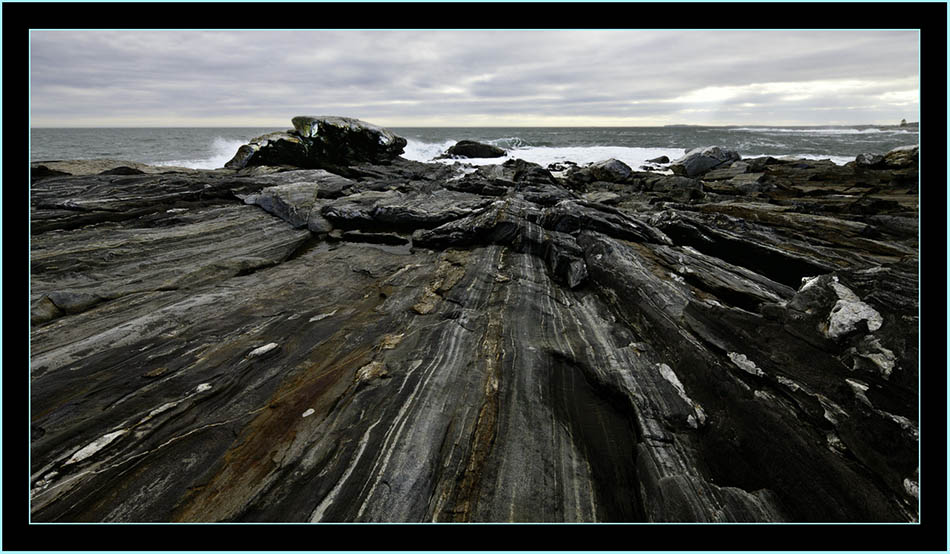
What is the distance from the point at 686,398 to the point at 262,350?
582 centimetres

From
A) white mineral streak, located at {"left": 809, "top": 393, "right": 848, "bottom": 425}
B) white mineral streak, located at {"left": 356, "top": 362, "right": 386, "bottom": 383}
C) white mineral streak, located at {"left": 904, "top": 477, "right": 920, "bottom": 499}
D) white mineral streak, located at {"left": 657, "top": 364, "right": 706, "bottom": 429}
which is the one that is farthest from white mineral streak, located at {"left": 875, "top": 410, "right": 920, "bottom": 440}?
white mineral streak, located at {"left": 356, "top": 362, "right": 386, "bottom": 383}

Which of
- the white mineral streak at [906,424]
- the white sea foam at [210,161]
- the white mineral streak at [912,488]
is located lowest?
the white mineral streak at [912,488]

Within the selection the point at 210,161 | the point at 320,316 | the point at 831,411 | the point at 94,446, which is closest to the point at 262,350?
the point at 320,316

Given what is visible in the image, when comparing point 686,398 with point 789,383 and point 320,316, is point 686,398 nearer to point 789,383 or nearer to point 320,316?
point 789,383

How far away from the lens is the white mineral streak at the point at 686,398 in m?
4.00

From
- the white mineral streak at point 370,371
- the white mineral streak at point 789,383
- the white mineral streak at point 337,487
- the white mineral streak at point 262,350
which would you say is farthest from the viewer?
the white mineral streak at point 262,350

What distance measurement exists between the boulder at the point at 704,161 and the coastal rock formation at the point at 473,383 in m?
21.8

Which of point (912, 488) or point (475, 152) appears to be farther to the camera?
point (475, 152)

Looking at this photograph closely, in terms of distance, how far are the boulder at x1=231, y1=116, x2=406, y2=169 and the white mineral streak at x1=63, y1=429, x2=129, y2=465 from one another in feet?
65.6

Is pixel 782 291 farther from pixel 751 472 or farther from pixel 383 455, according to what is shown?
pixel 383 455

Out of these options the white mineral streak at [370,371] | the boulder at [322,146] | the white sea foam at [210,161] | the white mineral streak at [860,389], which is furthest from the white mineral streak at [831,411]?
the white sea foam at [210,161]

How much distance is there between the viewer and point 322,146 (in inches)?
923

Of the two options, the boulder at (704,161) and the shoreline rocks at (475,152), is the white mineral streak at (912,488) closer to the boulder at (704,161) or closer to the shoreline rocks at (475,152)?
the boulder at (704,161)
